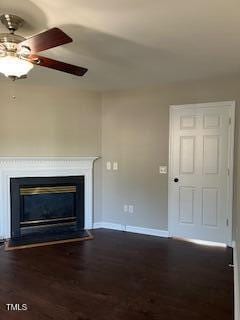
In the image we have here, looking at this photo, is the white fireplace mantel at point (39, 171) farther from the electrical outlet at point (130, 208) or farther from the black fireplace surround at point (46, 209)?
the electrical outlet at point (130, 208)

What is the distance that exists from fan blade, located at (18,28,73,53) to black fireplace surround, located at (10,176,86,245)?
111 inches

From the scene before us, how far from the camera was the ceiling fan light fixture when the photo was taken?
6.69ft

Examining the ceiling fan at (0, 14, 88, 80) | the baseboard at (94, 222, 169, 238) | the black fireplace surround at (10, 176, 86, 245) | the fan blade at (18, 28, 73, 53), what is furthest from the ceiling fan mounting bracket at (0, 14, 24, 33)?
the baseboard at (94, 222, 169, 238)

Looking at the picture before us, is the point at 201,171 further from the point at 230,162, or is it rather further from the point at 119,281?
the point at 119,281

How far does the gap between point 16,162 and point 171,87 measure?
107 inches

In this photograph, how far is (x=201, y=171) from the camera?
422cm

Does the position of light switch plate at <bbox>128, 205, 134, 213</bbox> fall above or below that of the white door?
below

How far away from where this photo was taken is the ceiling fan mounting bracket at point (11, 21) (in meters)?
2.12

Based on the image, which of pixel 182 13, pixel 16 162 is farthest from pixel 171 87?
pixel 16 162

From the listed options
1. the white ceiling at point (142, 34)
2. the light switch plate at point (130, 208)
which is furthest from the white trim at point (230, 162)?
the light switch plate at point (130, 208)

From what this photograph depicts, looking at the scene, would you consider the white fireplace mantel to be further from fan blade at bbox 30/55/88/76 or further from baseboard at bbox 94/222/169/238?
fan blade at bbox 30/55/88/76

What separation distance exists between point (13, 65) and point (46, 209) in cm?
310

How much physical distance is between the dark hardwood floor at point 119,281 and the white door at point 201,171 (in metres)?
0.32

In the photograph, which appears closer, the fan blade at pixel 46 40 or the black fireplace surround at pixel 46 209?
the fan blade at pixel 46 40
